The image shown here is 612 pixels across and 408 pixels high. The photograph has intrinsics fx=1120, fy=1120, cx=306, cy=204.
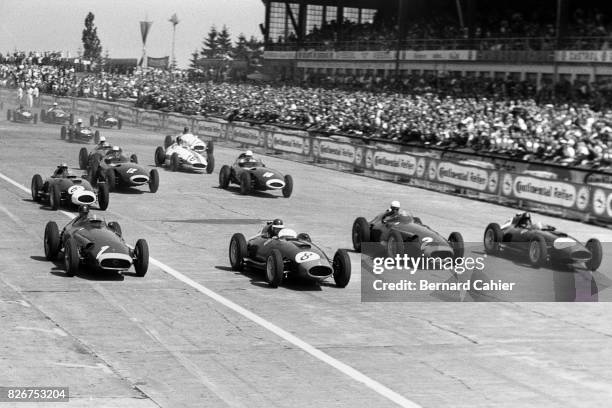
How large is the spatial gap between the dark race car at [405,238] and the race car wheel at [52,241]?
6.75 metres

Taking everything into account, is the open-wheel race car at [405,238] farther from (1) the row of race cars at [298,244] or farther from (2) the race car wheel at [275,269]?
(2) the race car wheel at [275,269]

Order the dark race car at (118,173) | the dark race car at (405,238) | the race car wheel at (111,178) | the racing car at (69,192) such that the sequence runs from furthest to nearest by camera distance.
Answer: the dark race car at (118,173) → the race car wheel at (111,178) → the racing car at (69,192) → the dark race car at (405,238)

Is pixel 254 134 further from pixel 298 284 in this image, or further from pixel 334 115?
pixel 298 284

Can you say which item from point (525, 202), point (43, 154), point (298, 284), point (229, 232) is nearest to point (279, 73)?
point (43, 154)

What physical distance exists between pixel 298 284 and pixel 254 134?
32759mm

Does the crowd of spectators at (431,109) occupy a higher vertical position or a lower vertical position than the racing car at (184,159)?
higher

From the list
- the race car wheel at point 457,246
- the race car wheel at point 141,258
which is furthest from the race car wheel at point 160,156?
the race car wheel at point 141,258

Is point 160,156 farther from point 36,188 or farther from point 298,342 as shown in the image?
point 298,342

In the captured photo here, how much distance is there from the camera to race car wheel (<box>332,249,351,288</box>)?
2019 cm

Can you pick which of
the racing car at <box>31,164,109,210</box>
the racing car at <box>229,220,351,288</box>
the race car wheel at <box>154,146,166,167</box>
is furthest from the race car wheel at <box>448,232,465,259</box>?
the race car wheel at <box>154,146,166,167</box>

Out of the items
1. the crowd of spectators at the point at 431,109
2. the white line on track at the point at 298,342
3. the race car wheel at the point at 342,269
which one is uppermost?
the crowd of spectators at the point at 431,109

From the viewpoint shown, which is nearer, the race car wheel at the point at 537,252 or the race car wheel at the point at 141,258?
the race car wheel at the point at 141,258

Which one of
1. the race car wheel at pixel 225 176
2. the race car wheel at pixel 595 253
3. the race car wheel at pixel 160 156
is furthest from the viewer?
the race car wheel at pixel 160 156

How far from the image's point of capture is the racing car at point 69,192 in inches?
1109
